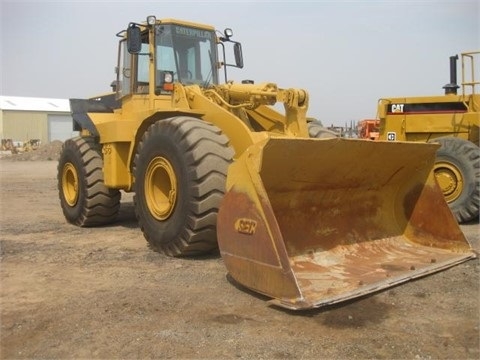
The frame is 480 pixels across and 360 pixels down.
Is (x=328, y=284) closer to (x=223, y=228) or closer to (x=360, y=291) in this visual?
(x=360, y=291)

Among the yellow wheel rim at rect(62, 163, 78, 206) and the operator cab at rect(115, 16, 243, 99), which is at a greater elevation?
the operator cab at rect(115, 16, 243, 99)

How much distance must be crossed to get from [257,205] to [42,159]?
32.7 meters

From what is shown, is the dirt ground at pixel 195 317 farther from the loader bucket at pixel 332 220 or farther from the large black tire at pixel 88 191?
the large black tire at pixel 88 191

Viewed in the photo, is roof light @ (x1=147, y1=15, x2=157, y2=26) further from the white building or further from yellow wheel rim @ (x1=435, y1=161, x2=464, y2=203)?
the white building

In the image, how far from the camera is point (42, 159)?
1341 inches

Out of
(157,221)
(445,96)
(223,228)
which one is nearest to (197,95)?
(157,221)

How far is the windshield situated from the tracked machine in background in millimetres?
3361

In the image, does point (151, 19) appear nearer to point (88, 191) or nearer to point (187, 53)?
point (187, 53)

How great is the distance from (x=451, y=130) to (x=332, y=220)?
4625 millimetres

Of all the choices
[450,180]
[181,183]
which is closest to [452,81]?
[450,180]

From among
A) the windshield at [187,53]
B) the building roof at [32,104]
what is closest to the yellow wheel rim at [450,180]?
the windshield at [187,53]

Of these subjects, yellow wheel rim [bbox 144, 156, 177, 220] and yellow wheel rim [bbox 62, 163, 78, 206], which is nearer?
yellow wheel rim [bbox 144, 156, 177, 220]

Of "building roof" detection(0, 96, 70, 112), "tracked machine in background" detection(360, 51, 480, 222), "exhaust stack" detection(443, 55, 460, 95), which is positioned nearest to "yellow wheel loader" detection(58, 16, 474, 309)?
"tracked machine in background" detection(360, 51, 480, 222)

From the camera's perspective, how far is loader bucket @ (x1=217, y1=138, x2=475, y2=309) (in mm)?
3987
